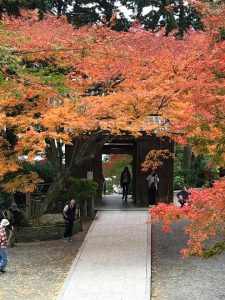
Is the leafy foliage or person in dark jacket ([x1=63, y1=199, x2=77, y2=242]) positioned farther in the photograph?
the leafy foliage

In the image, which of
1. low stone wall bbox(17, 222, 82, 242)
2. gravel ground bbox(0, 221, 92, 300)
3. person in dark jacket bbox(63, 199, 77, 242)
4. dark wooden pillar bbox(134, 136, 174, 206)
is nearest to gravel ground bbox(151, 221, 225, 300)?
gravel ground bbox(0, 221, 92, 300)

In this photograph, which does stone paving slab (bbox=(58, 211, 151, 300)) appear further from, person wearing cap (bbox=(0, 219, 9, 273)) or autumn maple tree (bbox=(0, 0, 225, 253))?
autumn maple tree (bbox=(0, 0, 225, 253))

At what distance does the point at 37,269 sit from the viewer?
12.2 metres

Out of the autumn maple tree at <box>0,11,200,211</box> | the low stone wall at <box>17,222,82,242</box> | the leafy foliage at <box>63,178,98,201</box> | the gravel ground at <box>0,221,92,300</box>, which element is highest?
the autumn maple tree at <box>0,11,200,211</box>

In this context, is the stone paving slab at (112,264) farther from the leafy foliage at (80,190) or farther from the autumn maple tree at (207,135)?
the autumn maple tree at (207,135)

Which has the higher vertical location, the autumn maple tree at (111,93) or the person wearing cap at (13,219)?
the autumn maple tree at (111,93)

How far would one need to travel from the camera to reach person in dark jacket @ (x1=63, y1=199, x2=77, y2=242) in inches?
590

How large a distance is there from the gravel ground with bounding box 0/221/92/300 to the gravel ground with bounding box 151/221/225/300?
239cm

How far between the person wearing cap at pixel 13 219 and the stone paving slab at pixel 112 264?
229 centimetres

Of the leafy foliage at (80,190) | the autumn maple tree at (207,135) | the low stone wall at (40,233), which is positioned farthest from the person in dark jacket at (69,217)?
the autumn maple tree at (207,135)

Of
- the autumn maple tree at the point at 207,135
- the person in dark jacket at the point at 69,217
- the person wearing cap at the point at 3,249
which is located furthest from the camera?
the person in dark jacket at the point at 69,217

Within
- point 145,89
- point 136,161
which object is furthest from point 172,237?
point 136,161

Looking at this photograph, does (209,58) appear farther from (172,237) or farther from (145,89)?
(172,237)

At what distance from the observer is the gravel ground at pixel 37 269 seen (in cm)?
1035
